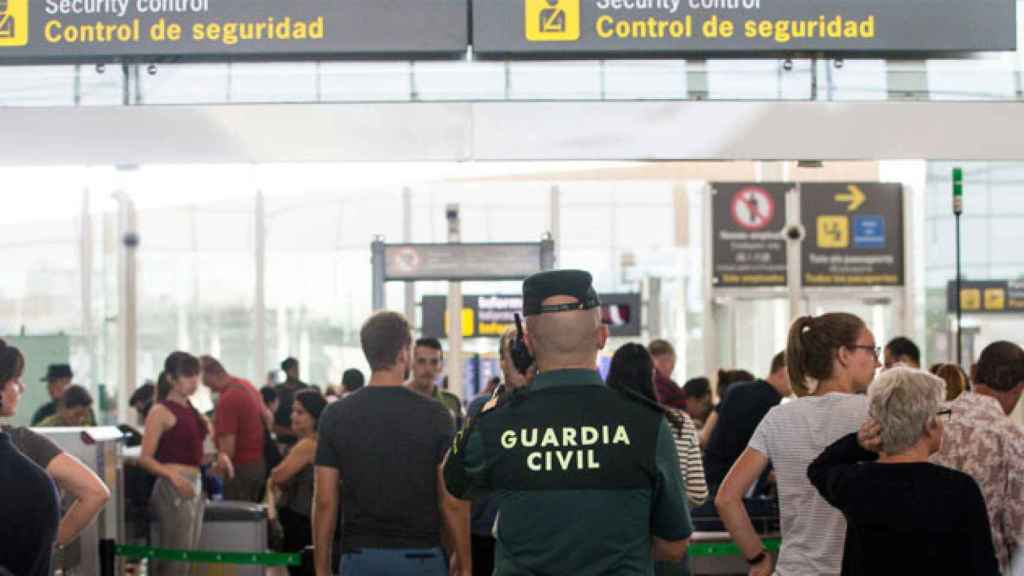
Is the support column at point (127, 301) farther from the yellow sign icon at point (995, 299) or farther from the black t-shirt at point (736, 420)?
the yellow sign icon at point (995, 299)

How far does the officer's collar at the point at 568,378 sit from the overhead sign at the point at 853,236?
12306 millimetres

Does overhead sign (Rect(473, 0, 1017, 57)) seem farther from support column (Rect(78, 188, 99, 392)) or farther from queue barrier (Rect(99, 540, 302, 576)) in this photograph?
support column (Rect(78, 188, 99, 392))

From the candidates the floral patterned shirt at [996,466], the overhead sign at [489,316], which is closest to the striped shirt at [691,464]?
the floral patterned shirt at [996,466]

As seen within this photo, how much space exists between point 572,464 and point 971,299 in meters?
16.2

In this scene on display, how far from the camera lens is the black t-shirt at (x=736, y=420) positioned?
757 centimetres

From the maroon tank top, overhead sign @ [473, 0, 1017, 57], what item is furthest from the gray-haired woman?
the maroon tank top

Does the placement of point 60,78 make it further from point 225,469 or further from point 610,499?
point 610,499

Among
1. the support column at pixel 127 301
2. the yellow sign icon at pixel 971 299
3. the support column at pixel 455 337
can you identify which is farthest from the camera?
the yellow sign icon at pixel 971 299

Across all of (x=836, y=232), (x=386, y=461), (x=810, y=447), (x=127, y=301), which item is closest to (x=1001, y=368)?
(x=810, y=447)

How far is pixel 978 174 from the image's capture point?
2045 centimetres

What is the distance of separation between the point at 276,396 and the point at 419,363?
19.6 feet

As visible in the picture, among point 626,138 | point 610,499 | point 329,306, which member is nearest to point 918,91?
point 626,138

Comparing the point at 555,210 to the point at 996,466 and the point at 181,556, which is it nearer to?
the point at 181,556

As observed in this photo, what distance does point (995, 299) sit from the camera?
61.4 ft
